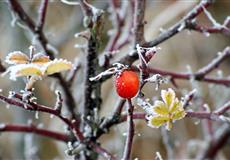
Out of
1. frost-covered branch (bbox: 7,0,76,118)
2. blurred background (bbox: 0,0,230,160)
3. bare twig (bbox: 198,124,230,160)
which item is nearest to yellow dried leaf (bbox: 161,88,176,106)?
frost-covered branch (bbox: 7,0,76,118)

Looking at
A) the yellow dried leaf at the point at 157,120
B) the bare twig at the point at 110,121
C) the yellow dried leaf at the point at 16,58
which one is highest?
the bare twig at the point at 110,121

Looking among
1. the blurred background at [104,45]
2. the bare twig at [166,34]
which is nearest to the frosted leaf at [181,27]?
the bare twig at [166,34]

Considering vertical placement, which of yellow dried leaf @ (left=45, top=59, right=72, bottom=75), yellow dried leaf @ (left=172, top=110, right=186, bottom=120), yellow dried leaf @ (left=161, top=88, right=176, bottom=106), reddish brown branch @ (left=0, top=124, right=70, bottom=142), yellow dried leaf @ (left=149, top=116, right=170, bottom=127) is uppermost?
reddish brown branch @ (left=0, top=124, right=70, bottom=142)

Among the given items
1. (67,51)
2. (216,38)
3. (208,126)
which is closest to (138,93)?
(208,126)

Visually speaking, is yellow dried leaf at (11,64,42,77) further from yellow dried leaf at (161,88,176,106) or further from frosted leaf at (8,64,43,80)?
yellow dried leaf at (161,88,176,106)

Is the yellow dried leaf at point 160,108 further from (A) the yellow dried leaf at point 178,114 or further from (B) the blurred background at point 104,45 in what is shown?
(B) the blurred background at point 104,45

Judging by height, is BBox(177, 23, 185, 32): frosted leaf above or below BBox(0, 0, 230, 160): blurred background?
below

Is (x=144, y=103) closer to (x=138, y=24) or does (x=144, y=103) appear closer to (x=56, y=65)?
(x=56, y=65)

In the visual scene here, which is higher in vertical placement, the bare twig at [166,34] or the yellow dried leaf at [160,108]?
the bare twig at [166,34]

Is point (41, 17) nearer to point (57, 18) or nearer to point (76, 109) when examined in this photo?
point (76, 109)

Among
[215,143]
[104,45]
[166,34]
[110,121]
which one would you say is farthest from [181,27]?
[104,45]
